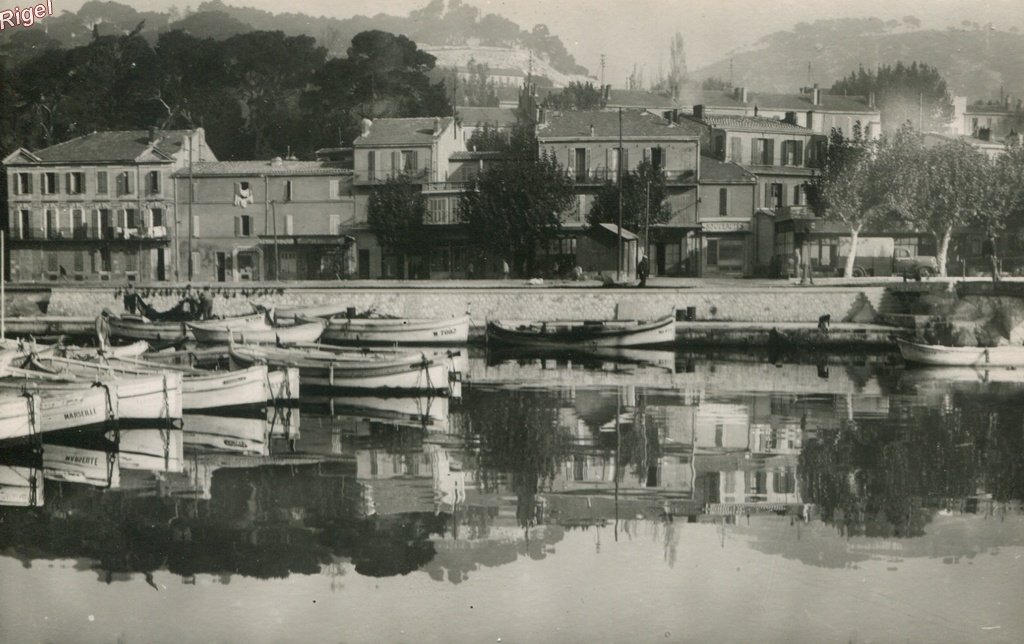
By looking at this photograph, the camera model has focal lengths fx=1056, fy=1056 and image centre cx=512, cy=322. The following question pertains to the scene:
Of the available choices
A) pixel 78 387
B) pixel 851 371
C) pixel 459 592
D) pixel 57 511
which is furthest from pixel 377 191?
pixel 459 592

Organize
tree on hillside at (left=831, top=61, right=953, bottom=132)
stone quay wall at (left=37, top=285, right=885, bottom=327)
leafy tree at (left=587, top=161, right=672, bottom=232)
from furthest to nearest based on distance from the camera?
tree on hillside at (left=831, top=61, right=953, bottom=132) → leafy tree at (left=587, top=161, right=672, bottom=232) → stone quay wall at (left=37, top=285, right=885, bottom=327)

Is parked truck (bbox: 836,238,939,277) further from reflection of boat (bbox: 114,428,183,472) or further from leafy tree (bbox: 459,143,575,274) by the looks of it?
reflection of boat (bbox: 114,428,183,472)

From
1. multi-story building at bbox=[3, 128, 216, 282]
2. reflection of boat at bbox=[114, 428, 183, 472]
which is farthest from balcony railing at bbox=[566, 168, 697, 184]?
reflection of boat at bbox=[114, 428, 183, 472]

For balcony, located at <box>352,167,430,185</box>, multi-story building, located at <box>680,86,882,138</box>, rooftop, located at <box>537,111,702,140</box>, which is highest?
multi-story building, located at <box>680,86,882,138</box>

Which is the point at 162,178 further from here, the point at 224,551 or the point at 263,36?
the point at 224,551

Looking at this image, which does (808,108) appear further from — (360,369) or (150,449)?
(150,449)

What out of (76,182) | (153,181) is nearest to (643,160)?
(153,181)

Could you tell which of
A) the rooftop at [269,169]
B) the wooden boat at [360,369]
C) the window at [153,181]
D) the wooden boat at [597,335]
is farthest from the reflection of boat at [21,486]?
the window at [153,181]
